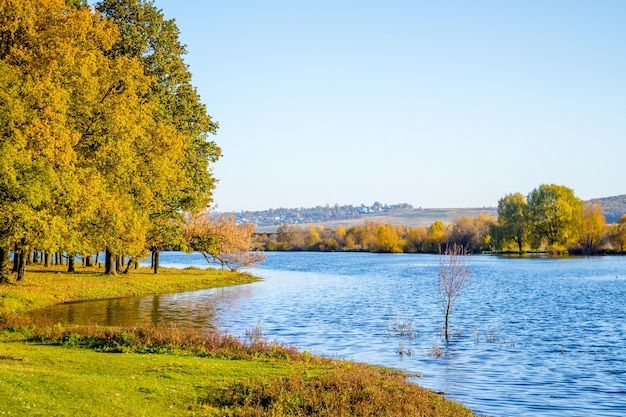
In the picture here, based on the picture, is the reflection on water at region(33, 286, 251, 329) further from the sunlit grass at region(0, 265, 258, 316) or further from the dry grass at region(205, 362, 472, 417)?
the dry grass at region(205, 362, 472, 417)

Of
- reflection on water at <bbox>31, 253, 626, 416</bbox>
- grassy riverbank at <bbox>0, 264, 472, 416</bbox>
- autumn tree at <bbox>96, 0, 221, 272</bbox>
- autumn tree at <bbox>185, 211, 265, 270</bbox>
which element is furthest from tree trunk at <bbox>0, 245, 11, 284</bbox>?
autumn tree at <bbox>185, 211, 265, 270</bbox>

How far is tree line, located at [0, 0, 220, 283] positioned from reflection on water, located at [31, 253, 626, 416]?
588 centimetres

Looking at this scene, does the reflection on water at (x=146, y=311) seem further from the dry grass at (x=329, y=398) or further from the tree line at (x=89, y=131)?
the dry grass at (x=329, y=398)

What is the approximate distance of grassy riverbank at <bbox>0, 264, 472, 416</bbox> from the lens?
16938mm

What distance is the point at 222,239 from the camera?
74875 millimetres

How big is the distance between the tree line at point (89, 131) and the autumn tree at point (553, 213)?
11532 centimetres

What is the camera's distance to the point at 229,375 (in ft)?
70.3

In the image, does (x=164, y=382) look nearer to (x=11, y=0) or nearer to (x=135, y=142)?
(x=11, y=0)

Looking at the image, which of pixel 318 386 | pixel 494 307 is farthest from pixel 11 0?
pixel 494 307

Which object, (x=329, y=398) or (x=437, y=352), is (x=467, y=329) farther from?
(x=329, y=398)

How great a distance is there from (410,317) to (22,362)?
30113mm

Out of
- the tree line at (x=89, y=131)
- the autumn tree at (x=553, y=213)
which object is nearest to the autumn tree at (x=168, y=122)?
the tree line at (x=89, y=131)

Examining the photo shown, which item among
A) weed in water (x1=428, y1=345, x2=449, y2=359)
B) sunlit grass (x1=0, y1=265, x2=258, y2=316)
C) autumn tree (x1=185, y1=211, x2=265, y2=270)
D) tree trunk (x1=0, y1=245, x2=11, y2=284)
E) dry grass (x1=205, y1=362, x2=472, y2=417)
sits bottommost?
weed in water (x1=428, y1=345, x2=449, y2=359)

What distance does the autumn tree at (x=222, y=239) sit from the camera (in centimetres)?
6944
